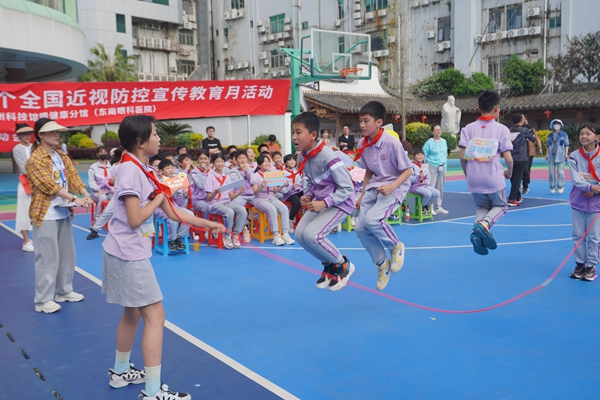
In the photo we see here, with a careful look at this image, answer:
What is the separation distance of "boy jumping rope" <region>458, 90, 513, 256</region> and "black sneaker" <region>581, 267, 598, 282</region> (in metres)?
1.37

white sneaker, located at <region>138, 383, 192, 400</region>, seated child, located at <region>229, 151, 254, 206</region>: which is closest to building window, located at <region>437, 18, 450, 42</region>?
seated child, located at <region>229, 151, 254, 206</region>

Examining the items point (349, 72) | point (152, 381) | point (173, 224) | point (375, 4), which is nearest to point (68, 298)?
point (173, 224)

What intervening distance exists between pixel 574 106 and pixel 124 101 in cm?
2332

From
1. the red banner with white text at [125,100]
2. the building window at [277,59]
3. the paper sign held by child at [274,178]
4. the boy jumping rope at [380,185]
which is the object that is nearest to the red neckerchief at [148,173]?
the boy jumping rope at [380,185]

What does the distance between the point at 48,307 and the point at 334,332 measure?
2.96 meters

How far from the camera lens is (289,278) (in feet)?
22.9

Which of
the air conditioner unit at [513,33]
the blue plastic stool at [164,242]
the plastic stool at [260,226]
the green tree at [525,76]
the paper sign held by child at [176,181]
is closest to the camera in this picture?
the paper sign held by child at [176,181]

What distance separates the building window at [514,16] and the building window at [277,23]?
16860mm

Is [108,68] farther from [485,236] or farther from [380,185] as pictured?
[485,236]

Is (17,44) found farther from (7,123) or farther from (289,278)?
(289,278)

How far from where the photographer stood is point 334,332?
5.10m

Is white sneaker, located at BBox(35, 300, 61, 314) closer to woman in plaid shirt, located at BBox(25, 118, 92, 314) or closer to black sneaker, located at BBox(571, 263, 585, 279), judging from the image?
woman in plaid shirt, located at BBox(25, 118, 92, 314)

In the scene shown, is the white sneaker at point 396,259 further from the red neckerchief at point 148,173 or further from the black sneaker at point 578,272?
the red neckerchief at point 148,173

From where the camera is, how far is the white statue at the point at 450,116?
30.1m
